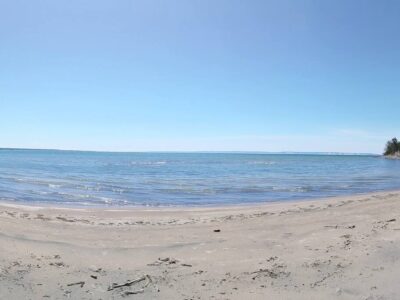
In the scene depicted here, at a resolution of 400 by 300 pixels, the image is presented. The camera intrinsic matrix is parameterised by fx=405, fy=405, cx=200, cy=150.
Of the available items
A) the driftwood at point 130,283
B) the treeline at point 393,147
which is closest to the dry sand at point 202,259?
the driftwood at point 130,283

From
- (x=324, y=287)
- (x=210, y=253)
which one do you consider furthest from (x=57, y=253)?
(x=324, y=287)

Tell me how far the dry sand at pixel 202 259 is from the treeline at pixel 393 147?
463 feet

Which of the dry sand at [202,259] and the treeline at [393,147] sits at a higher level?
the treeline at [393,147]

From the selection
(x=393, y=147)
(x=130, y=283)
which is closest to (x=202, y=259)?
(x=130, y=283)

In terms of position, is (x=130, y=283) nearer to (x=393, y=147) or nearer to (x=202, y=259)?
(x=202, y=259)

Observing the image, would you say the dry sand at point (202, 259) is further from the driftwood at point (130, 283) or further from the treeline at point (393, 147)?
the treeline at point (393, 147)

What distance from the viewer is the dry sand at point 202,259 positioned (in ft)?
17.5

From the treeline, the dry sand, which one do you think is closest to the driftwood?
the dry sand

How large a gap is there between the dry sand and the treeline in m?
A: 141

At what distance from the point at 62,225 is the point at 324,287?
7.37 metres

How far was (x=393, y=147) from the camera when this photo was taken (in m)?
140

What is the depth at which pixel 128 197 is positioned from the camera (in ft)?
65.5

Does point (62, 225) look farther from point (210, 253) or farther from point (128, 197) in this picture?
point (128, 197)

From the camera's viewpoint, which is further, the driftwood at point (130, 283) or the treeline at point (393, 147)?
the treeline at point (393, 147)
